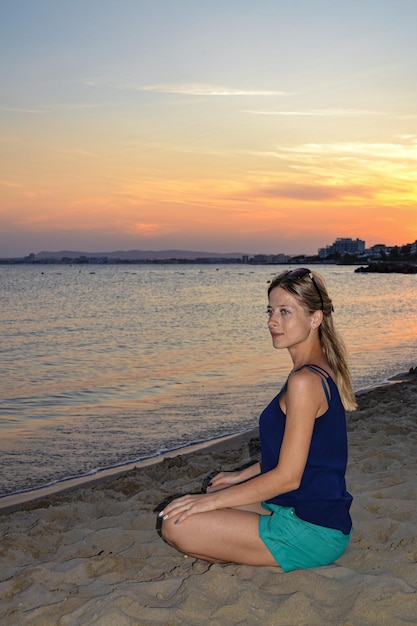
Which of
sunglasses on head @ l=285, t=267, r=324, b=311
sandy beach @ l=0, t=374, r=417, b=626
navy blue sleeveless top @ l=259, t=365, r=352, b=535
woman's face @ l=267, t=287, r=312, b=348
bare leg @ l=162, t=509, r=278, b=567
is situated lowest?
sandy beach @ l=0, t=374, r=417, b=626

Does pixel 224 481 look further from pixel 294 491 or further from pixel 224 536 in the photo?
pixel 294 491

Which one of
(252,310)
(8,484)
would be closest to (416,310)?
(252,310)

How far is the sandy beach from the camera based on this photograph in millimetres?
3180

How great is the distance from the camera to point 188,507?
348 cm

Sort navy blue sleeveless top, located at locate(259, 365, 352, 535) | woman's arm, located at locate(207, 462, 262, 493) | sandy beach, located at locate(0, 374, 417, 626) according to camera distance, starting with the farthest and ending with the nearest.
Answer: woman's arm, located at locate(207, 462, 262, 493), navy blue sleeveless top, located at locate(259, 365, 352, 535), sandy beach, located at locate(0, 374, 417, 626)

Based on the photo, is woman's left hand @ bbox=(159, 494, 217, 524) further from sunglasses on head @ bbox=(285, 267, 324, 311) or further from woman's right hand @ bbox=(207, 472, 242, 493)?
sunglasses on head @ bbox=(285, 267, 324, 311)

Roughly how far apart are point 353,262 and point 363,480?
18540 cm

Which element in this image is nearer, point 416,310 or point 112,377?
point 112,377

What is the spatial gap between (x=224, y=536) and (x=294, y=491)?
0.44 meters

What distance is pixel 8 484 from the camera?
7496mm

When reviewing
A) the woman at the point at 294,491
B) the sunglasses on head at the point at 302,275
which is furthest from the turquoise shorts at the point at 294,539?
the sunglasses on head at the point at 302,275

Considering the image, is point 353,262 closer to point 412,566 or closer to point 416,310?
point 416,310

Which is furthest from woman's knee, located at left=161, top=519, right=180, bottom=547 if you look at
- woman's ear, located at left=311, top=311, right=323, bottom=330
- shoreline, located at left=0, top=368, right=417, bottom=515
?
shoreline, located at left=0, top=368, right=417, bottom=515

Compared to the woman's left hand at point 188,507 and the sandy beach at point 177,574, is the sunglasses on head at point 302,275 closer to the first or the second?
the woman's left hand at point 188,507
